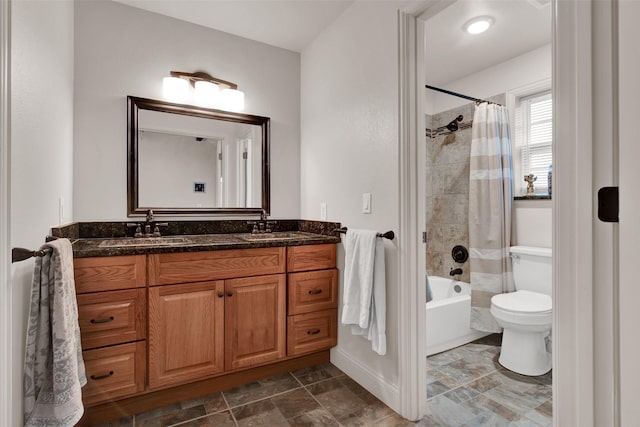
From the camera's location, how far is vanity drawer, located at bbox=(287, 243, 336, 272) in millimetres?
2102

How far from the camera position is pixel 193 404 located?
1.83 metres

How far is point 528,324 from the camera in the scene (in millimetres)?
2086

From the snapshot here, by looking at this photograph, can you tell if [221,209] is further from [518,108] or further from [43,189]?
[518,108]

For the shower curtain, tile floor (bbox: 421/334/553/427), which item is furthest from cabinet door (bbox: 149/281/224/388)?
the shower curtain

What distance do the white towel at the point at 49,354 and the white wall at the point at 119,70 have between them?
1.08 m

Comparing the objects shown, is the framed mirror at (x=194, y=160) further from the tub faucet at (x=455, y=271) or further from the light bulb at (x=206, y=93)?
the tub faucet at (x=455, y=271)

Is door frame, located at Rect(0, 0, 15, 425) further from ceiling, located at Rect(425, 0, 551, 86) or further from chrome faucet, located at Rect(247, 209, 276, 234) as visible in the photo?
ceiling, located at Rect(425, 0, 551, 86)

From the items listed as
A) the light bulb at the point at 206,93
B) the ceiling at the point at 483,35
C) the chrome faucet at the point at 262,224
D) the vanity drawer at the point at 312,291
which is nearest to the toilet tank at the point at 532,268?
the vanity drawer at the point at 312,291

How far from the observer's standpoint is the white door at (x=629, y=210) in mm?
733

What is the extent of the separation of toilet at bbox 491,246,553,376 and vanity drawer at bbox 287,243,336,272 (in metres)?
1.20

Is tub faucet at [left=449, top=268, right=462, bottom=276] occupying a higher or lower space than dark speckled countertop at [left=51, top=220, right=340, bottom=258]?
lower

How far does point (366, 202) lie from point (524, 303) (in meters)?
1.34

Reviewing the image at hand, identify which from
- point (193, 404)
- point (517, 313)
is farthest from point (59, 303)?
point (517, 313)

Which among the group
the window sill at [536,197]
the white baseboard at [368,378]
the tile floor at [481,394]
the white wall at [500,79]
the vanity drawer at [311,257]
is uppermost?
the white wall at [500,79]
